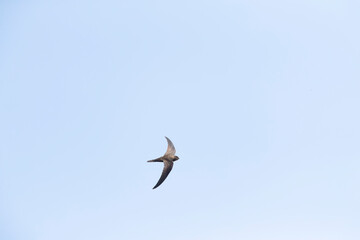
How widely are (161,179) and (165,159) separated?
4076 mm

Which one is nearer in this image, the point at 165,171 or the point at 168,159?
the point at 165,171

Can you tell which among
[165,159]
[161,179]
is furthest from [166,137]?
[161,179]

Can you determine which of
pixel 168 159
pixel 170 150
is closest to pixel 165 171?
pixel 168 159

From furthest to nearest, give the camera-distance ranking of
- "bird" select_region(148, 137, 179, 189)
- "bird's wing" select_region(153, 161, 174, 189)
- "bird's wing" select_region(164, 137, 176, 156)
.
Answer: "bird's wing" select_region(164, 137, 176, 156)
"bird" select_region(148, 137, 179, 189)
"bird's wing" select_region(153, 161, 174, 189)

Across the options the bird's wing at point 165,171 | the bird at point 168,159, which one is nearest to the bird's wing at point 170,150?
the bird at point 168,159

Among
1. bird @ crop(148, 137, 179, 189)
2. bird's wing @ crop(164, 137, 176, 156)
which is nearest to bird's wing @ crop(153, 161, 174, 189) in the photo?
bird @ crop(148, 137, 179, 189)

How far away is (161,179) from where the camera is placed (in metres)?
56.1

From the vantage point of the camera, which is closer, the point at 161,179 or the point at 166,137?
the point at 161,179

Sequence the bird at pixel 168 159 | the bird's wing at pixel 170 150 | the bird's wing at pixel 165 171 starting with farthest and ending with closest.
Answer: the bird's wing at pixel 170 150 → the bird at pixel 168 159 → the bird's wing at pixel 165 171

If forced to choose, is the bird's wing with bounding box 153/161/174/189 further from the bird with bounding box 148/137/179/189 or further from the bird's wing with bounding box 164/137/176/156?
the bird's wing with bounding box 164/137/176/156

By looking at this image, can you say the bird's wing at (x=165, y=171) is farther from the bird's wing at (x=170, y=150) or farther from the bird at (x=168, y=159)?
the bird's wing at (x=170, y=150)

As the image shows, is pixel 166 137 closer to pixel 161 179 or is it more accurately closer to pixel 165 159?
pixel 165 159

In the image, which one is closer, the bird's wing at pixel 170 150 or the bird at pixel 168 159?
the bird at pixel 168 159

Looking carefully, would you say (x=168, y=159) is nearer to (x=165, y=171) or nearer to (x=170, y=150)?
(x=170, y=150)
